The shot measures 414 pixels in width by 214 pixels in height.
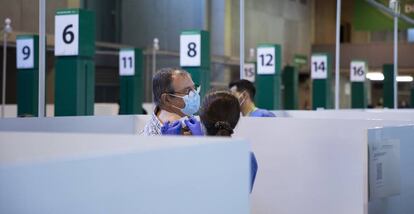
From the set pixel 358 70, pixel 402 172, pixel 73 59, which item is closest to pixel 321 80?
pixel 358 70

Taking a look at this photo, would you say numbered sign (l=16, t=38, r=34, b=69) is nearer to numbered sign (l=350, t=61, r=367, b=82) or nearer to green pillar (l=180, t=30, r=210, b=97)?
green pillar (l=180, t=30, r=210, b=97)

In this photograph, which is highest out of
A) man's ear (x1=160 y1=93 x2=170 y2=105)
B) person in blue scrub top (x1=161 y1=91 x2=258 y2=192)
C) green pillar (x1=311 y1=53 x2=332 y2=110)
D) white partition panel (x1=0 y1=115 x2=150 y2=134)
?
green pillar (x1=311 y1=53 x2=332 y2=110)

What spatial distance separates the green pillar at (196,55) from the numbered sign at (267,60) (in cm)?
201

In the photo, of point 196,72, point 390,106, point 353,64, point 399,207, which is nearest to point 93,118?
point 399,207

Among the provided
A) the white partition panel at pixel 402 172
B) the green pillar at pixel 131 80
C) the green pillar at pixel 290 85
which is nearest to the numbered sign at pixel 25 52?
the green pillar at pixel 131 80

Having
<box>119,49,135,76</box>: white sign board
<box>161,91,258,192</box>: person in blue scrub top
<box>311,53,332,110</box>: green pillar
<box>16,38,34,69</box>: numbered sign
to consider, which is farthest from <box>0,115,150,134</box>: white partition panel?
<box>311,53,332,110</box>: green pillar

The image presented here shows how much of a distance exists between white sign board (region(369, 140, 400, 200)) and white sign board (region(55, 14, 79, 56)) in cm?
310

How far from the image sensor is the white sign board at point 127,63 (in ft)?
32.3

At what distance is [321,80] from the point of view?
1202 centimetres

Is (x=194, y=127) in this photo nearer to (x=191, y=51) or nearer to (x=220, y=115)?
(x=220, y=115)

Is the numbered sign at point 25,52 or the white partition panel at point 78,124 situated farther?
the numbered sign at point 25,52

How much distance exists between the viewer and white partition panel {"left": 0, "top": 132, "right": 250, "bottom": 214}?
5.18 feet

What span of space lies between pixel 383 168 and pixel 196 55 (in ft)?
14.7

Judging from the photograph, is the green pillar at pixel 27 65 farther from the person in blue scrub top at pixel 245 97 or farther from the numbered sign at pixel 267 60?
the numbered sign at pixel 267 60
